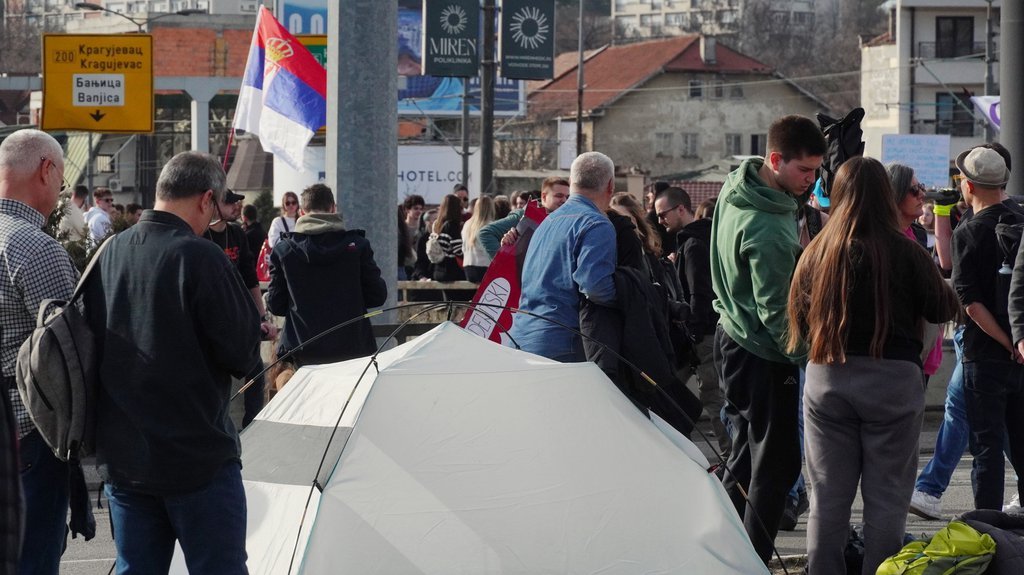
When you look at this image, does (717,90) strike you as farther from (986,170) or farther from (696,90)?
(986,170)

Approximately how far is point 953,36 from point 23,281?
68126 mm

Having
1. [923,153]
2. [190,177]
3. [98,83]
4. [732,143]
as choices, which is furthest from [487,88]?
[732,143]

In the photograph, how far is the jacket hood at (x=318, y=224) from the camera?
26.8ft

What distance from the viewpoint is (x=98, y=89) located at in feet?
52.1

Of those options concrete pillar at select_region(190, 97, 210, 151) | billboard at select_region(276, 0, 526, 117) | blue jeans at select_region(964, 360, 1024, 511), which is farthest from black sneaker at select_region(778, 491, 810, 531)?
billboard at select_region(276, 0, 526, 117)

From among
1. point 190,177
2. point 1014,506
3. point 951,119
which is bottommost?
point 1014,506

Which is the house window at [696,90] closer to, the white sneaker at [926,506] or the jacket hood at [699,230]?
the jacket hood at [699,230]

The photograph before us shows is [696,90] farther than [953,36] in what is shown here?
Yes

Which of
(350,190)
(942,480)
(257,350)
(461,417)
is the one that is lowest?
(942,480)

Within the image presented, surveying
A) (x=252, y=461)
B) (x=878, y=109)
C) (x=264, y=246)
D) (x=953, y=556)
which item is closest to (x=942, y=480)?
(x=953, y=556)

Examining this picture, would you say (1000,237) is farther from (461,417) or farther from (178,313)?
(178,313)

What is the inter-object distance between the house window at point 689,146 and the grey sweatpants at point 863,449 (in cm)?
7438

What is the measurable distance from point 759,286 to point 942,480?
2574mm

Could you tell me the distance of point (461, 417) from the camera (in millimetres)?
5781
